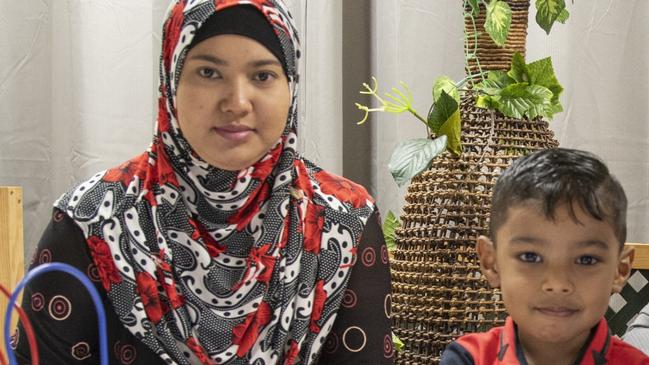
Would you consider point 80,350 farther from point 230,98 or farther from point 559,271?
point 559,271

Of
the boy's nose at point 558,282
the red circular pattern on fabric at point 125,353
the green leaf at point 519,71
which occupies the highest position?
the green leaf at point 519,71

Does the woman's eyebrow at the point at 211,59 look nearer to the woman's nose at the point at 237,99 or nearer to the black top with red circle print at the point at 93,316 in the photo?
the woman's nose at the point at 237,99

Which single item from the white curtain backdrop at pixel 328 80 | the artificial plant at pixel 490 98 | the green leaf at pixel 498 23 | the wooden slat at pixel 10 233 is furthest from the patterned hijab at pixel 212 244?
the white curtain backdrop at pixel 328 80

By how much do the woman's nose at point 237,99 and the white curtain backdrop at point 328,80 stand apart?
964 millimetres

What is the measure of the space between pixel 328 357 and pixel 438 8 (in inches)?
48.2

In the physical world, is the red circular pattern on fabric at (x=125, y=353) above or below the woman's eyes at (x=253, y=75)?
below

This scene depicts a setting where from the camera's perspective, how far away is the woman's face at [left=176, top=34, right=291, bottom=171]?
4.27 feet

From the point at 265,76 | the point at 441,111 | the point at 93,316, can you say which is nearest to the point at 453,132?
the point at 441,111

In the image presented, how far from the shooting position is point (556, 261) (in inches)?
46.6

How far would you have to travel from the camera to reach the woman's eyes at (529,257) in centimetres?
120

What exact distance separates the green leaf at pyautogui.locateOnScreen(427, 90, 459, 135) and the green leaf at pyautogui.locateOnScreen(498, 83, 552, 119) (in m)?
0.10

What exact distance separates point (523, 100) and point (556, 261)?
0.72 meters

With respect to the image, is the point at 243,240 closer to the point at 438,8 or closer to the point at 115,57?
the point at 115,57

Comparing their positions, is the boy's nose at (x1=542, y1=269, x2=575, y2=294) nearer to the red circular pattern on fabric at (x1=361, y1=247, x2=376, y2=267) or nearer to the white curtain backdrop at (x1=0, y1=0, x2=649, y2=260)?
the red circular pattern on fabric at (x1=361, y1=247, x2=376, y2=267)
